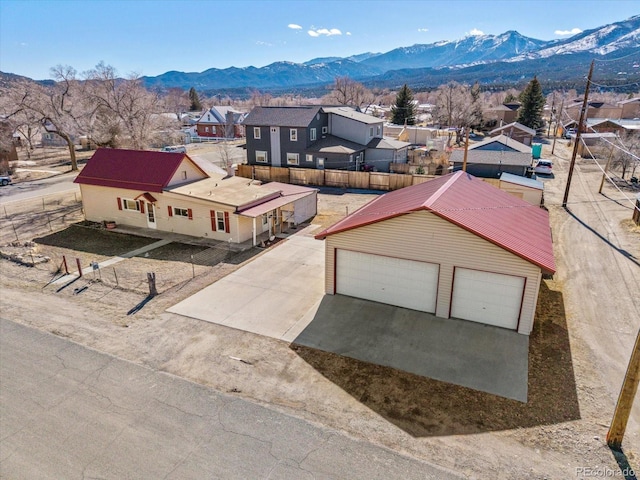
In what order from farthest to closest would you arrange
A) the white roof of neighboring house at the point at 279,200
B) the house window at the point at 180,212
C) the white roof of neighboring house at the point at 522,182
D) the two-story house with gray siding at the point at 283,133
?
the two-story house with gray siding at the point at 283,133 → the white roof of neighboring house at the point at 522,182 → the house window at the point at 180,212 → the white roof of neighboring house at the point at 279,200

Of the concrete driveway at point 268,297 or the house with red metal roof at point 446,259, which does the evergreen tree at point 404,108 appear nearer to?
the concrete driveway at point 268,297

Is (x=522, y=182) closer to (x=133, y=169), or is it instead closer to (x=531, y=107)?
(x=133, y=169)

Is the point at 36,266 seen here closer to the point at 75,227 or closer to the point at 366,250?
the point at 75,227

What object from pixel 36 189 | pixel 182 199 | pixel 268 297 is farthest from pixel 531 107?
pixel 36 189

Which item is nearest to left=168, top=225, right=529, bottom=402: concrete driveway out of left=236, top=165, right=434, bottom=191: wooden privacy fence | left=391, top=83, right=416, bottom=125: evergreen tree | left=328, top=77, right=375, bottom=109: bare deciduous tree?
left=236, top=165, right=434, bottom=191: wooden privacy fence

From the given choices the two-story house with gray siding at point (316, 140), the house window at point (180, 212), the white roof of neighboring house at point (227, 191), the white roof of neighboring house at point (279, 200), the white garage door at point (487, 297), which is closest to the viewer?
the white garage door at point (487, 297)

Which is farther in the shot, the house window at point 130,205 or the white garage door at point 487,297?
the house window at point 130,205

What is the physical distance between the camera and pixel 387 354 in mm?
12867

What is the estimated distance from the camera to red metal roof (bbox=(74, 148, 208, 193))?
25.2m

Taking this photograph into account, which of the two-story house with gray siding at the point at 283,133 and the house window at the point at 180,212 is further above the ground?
the two-story house with gray siding at the point at 283,133

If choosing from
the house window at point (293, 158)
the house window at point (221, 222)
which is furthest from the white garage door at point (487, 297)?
the house window at point (293, 158)

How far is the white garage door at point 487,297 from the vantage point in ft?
45.5

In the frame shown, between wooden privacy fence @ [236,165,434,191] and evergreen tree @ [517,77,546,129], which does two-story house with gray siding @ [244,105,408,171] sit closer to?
wooden privacy fence @ [236,165,434,191]

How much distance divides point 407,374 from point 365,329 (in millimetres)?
2701
